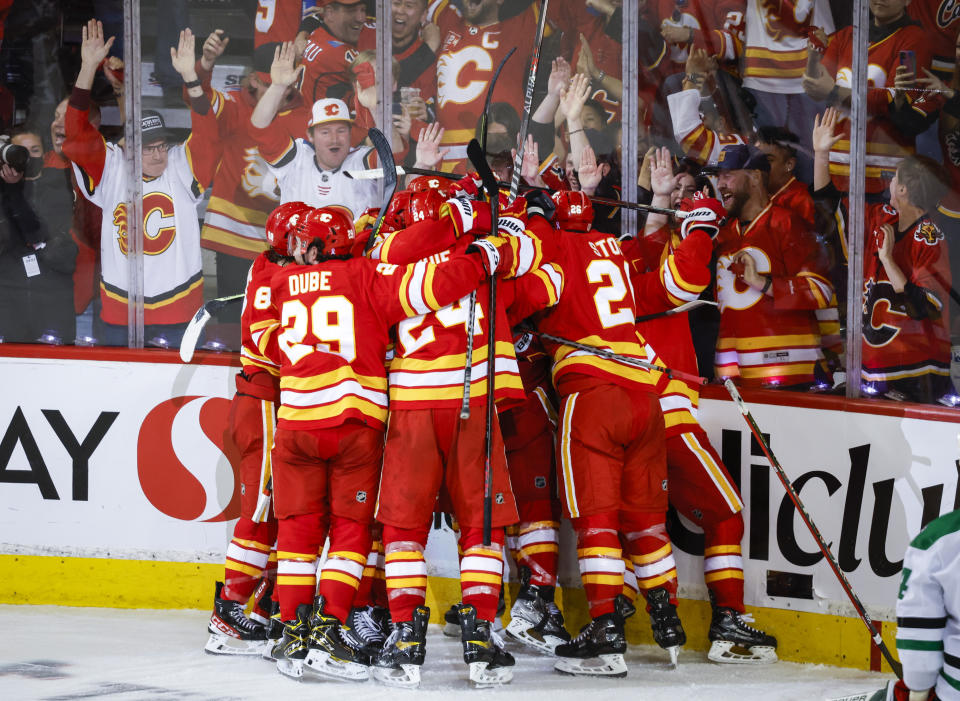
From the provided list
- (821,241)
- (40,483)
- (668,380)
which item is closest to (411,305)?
(668,380)

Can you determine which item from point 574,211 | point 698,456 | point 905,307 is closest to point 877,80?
point 905,307

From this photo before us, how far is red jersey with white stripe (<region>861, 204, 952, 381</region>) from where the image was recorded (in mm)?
3703

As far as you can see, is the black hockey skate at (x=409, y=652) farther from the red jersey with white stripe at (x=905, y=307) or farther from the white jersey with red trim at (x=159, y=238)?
the white jersey with red trim at (x=159, y=238)

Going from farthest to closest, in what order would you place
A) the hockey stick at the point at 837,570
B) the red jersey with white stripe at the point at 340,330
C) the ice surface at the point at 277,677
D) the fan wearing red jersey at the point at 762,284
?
the fan wearing red jersey at the point at 762,284 → the red jersey with white stripe at the point at 340,330 → the ice surface at the point at 277,677 → the hockey stick at the point at 837,570

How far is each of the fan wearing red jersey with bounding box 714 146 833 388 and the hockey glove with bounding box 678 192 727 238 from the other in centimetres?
17

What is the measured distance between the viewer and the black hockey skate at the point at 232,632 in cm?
386

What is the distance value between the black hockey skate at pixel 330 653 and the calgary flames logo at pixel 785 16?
2476 mm

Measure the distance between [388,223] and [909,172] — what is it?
5.67 feet

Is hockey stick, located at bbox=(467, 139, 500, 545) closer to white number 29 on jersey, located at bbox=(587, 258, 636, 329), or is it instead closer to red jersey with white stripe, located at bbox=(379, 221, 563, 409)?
red jersey with white stripe, located at bbox=(379, 221, 563, 409)

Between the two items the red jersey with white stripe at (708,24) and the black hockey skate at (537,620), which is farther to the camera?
the red jersey with white stripe at (708,24)

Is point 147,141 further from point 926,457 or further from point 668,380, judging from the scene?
point 926,457

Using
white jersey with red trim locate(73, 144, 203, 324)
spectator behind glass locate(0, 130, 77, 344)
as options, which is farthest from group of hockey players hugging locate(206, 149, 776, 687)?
spectator behind glass locate(0, 130, 77, 344)

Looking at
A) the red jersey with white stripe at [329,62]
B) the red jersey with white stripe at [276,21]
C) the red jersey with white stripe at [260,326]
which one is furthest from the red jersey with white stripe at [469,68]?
the red jersey with white stripe at [260,326]

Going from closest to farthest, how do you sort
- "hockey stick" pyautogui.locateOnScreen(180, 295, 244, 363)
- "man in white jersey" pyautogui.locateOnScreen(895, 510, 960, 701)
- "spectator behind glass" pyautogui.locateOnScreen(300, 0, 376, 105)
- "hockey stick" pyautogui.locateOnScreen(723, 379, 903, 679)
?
"man in white jersey" pyautogui.locateOnScreen(895, 510, 960, 701)
"hockey stick" pyautogui.locateOnScreen(723, 379, 903, 679)
"hockey stick" pyautogui.locateOnScreen(180, 295, 244, 363)
"spectator behind glass" pyautogui.locateOnScreen(300, 0, 376, 105)
